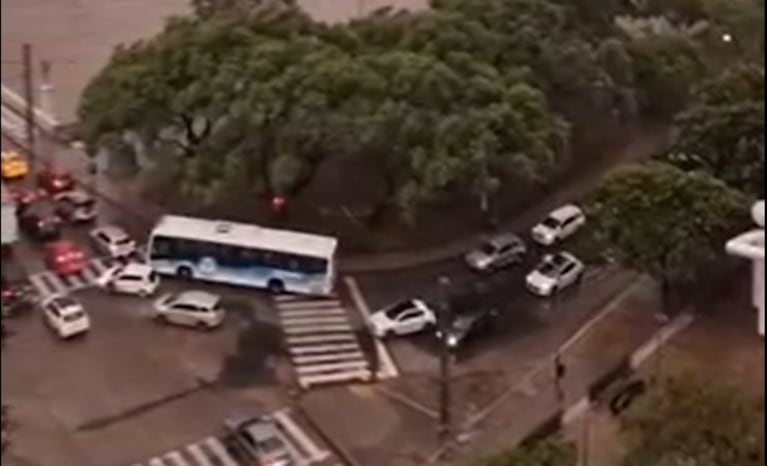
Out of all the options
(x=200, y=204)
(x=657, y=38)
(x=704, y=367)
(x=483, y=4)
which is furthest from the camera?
(x=657, y=38)

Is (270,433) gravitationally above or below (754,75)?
below

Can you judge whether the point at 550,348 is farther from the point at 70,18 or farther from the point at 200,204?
the point at 70,18

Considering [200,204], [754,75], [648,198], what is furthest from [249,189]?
[754,75]

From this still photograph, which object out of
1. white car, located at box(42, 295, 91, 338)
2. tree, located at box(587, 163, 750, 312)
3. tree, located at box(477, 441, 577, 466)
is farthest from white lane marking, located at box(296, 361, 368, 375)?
tree, located at box(477, 441, 577, 466)

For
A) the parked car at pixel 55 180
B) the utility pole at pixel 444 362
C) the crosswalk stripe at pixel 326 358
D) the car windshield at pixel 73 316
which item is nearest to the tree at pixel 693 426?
the utility pole at pixel 444 362

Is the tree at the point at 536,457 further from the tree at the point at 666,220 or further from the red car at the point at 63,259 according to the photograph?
the red car at the point at 63,259

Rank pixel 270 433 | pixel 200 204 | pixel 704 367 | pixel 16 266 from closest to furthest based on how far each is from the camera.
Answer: pixel 704 367 → pixel 270 433 → pixel 16 266 → pixel 200 204
